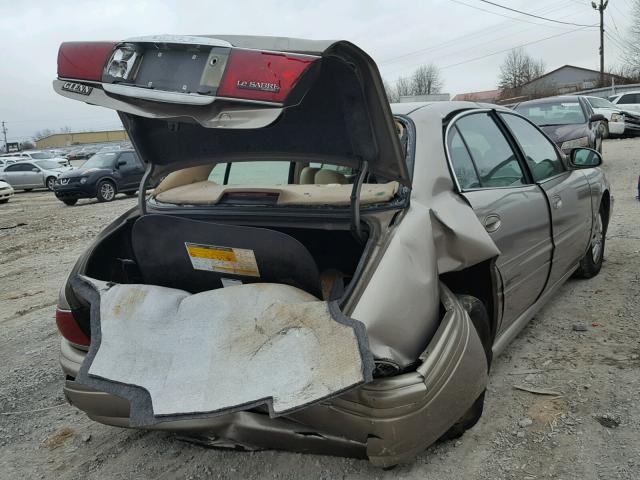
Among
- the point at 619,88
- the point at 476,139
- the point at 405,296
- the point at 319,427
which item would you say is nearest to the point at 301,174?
the point at 476,139

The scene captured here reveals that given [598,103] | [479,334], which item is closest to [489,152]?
[479,334]

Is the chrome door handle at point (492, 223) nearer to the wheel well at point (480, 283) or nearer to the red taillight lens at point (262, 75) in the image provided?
the wheel well at point (480, 283)

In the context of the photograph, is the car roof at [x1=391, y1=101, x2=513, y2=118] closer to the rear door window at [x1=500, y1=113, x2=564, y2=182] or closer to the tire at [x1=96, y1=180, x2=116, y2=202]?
the rear door window at [x1=500, y1=113, x2=564, y2=182]

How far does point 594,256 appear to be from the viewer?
4656 millimetres

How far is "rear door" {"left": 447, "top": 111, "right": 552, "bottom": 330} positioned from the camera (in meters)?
2.76

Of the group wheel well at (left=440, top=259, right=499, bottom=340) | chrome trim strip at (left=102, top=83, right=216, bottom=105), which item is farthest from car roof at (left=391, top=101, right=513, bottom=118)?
chrome trim strip at (left=102, top=83, right=216, bottom=105)

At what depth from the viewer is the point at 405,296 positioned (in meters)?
1.99

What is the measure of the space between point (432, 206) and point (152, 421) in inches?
55.2

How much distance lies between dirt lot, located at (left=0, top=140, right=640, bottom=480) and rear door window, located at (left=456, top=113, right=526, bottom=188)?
1.12m

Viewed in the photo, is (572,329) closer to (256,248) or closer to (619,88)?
(256,248)

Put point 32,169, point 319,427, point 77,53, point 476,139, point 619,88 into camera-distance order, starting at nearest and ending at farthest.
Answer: point 319,427
point 77,53
point 476,139
point 32,169
point 619,88

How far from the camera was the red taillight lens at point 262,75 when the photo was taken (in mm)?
1747

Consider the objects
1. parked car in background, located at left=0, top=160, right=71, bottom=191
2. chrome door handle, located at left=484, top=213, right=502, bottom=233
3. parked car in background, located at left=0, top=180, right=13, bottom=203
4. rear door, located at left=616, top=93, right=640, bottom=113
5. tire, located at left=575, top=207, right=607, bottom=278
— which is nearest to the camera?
chrome door handle, located at left=484, top=213, right=502, bottom=233

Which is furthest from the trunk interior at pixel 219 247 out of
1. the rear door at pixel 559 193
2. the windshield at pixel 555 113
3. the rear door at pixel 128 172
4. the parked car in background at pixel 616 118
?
the parked car in background at pixel 616 118
